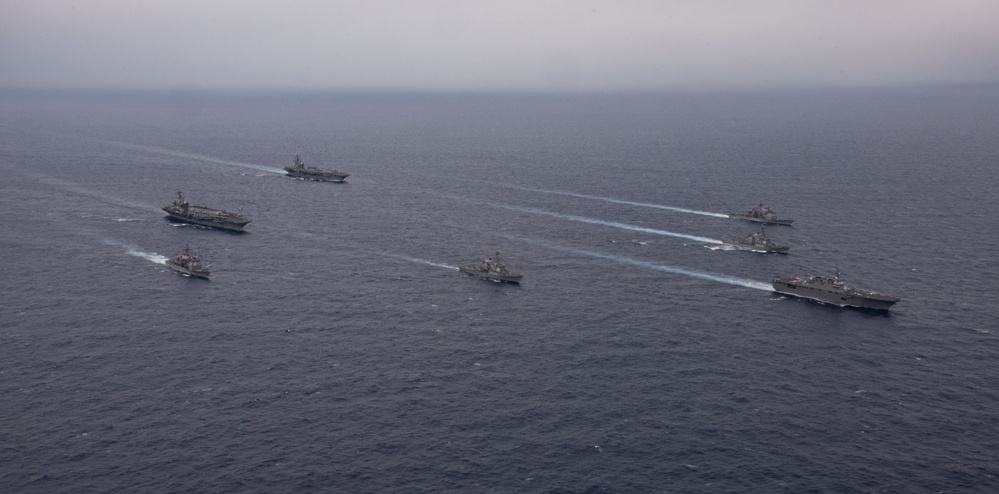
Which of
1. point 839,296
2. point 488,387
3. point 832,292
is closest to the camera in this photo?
point 488,387

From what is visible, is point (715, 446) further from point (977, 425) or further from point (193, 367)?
point (193, 367)

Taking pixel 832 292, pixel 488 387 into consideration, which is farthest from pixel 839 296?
pixel 488 387

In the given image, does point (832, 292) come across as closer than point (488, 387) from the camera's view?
No

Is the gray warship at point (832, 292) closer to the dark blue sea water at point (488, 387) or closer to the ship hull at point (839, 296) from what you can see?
the ship hull at point (839, 296)

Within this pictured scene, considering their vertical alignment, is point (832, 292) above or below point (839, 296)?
above

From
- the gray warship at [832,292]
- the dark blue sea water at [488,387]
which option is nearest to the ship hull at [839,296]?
the gray warship at [832,292]

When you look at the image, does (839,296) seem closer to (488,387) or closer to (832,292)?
(832,292)

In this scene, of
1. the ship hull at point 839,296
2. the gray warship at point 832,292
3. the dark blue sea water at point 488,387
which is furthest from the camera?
Result: the gray warship at point 832,292

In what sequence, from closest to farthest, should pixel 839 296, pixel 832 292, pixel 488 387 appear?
1. pixel 488 387
2. pixel 839 296
3. pixel 832 292
